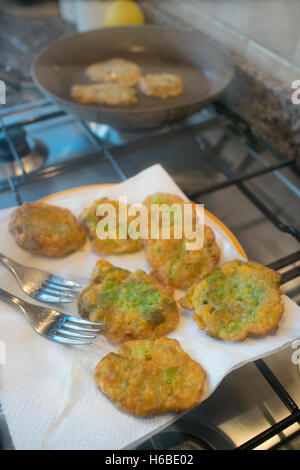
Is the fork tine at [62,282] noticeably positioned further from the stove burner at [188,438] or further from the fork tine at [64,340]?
the stove burner at [188,438]

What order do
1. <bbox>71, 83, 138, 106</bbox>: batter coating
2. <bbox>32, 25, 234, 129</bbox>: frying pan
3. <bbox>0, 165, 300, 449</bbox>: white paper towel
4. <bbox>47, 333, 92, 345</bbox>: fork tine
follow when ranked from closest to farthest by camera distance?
1. <bbox>0, 165, 300, 449</bbox>: white paper towel
2. <bbox>47, 333, 92, 345</bbox>: fork tine
3. <bbox>32, 25, 234, 129</bbox>: frying pan
4. <bbox>71, 83, 138, 106</bbox>: batter coating

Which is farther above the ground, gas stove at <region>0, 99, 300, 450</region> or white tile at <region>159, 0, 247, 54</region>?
white tile at <region>159, 0, 247, 54</region>

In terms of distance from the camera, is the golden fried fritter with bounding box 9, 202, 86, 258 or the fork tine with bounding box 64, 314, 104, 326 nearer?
the fork tine with bounding box 64, 314, 104, 326

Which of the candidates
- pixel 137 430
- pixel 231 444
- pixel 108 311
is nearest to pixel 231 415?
pixel 231 444

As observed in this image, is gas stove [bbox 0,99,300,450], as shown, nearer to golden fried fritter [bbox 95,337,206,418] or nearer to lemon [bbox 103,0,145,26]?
golden fried fritter [bbox 95,337,206,418]

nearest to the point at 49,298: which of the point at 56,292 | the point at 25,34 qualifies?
the point at 56,292

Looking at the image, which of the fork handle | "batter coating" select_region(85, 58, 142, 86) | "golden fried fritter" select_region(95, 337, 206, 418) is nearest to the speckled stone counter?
"batter coating" select_region(85, 58, 142, 86)

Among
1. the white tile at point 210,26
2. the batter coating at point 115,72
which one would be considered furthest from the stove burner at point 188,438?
the white tile at point 210,26
